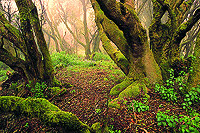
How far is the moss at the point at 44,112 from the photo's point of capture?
1637mm

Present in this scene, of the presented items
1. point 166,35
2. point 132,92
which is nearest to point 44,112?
point 132,92

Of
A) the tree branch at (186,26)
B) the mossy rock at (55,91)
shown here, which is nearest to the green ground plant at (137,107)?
the tree branch at (186,26)

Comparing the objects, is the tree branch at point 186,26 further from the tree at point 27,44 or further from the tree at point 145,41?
the tree at point 27,44

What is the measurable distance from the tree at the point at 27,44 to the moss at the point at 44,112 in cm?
243

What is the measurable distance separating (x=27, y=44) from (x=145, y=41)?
4.07m

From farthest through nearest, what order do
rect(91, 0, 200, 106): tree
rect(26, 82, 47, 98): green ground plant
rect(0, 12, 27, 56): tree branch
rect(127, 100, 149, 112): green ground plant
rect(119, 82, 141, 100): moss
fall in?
rect(26, 82, 47, 98): green ground plant, rect(0, 12, 27, 56): tree branch, rect(119, 82, 141, 100): moss, rect(91, 0, 200, 106): tree, rect(127, 100, 149, 112): green ground plant

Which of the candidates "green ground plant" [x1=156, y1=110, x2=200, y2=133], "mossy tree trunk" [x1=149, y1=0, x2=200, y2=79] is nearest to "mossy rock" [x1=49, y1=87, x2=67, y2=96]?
"green ground plant" [x1=156, y1=110, x2=200, y2=133]

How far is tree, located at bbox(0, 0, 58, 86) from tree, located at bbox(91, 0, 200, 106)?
8.19 ft

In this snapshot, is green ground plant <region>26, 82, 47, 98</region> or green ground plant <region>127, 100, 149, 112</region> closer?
green ground plant <region>127, 100, 149, 112</region>

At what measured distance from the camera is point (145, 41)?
130 inches

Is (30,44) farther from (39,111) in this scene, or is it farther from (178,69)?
(178,69)

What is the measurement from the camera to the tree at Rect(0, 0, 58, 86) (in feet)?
12.8

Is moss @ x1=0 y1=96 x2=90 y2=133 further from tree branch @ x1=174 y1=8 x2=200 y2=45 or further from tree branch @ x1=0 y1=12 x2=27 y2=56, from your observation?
tree branch @ x1=174 y1=8 x2=200 y2=45

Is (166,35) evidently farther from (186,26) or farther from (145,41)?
(145,41)
